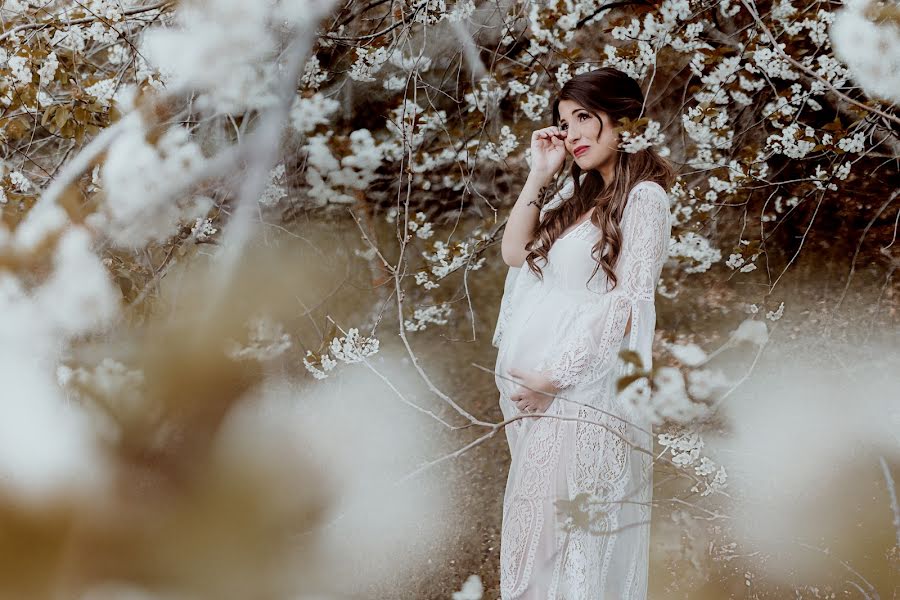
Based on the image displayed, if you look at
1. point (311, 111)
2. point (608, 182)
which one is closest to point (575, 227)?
point (608, 182)

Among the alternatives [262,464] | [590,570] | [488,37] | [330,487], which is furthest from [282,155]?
[590,570]

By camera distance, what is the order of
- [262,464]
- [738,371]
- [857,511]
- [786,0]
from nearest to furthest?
1. [262,464]
2. [786,0]
3. [857,511]
4. [738,371]

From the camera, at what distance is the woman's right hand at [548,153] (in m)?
1.25

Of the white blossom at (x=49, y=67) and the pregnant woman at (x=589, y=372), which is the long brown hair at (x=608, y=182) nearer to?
the pregnant woman at (x=589, y=372)

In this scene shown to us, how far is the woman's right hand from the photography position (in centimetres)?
125

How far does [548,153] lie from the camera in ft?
4.11

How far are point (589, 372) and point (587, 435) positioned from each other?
9 centimetres

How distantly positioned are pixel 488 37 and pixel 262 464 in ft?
4.40

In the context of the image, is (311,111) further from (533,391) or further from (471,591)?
(471,591)

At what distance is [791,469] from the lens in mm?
2168

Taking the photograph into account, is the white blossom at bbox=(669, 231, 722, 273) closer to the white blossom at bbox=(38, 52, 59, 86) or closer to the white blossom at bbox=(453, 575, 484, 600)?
the white blossom at bbox=(453, 575, 484, 600)

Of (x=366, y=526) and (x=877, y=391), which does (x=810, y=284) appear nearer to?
(x=877, y=391)

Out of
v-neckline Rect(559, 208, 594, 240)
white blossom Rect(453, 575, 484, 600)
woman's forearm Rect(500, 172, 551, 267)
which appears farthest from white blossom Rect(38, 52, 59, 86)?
white blossom Rect(453, 575, 484, 600)

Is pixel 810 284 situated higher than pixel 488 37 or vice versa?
pixel 488 37
